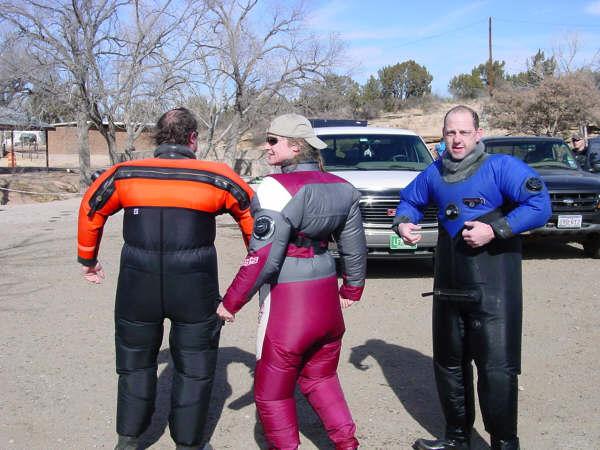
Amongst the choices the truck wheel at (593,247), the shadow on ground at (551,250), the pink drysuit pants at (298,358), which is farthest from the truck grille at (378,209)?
the pink drysuit pants at (298,358)

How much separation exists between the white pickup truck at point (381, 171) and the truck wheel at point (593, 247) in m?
2.78

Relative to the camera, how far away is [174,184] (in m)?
3.56

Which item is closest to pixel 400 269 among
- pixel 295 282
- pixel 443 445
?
pixel 443 445

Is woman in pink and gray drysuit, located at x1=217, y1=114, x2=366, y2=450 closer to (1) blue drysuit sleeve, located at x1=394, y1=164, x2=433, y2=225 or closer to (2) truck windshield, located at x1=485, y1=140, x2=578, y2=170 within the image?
(1) blue drysuit sleeve, located at x1=394, y1=164, x2=433, y2=225

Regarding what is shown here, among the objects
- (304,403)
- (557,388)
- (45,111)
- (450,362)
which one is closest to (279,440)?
(450,362)

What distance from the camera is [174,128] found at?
3.72 metres

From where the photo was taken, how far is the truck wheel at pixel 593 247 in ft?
34.2

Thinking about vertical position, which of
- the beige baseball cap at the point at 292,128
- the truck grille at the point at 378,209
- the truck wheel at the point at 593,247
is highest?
the beige baseball cap at the point at 292,128

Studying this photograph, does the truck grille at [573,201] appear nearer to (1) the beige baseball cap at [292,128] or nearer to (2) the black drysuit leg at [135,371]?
(1) the beige baseball cap at [292,128]

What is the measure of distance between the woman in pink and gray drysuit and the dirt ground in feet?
2.27

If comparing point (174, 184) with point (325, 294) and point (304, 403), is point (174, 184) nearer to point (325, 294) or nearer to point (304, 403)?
point (325, 294)

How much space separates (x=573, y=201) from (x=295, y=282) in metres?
7.73

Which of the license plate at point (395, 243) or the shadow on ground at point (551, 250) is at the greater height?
the license plate at point (395, 243)

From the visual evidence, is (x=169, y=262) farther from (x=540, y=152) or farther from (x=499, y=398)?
(x=540, y=152)
